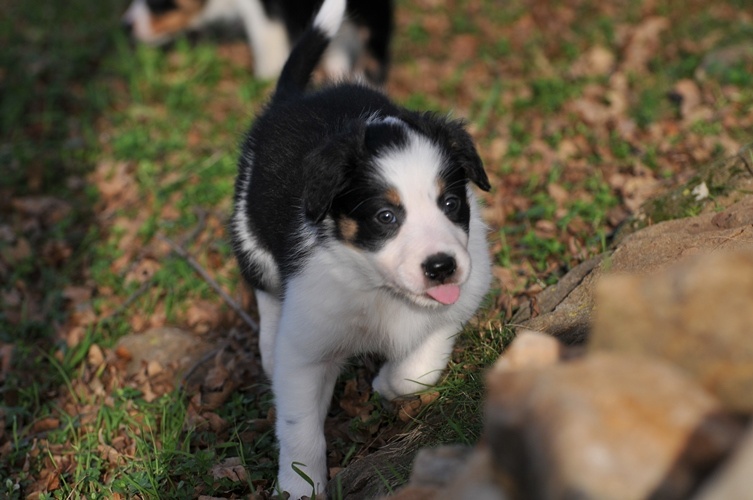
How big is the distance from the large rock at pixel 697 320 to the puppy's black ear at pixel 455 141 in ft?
4.68

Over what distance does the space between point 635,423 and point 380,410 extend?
6.70 ft

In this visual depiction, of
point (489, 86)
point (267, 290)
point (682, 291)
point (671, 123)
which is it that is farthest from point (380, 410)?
point (489, 86)

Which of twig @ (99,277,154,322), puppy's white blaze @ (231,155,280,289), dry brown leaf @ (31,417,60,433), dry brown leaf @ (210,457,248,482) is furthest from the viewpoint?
twig @ (99,277,154,322)

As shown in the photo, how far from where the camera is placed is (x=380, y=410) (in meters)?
3.48

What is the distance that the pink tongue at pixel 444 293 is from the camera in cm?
273

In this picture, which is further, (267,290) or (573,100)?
(573,100)

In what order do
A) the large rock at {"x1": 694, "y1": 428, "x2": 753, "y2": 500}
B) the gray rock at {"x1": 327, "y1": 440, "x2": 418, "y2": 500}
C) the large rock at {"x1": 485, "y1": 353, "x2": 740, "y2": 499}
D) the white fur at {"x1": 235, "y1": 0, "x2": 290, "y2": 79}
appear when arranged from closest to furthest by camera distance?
1. the large rock at {"x1": 694, "y1": 428, "x2": 753, "y2": 500}
2. the large rock at {"x1": 485, "y1": 353, "x2": 740, "y2": 499}
3. the gray rock at {"x1": 327, "y1": 440, "x2": 418, "y2": 500}
4. the white fur at {"x1": 235, "y1": 0, "x2": 290, "y2": 79}

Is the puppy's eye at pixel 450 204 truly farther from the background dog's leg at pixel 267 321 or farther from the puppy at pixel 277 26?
the puppy at pixel 277 26

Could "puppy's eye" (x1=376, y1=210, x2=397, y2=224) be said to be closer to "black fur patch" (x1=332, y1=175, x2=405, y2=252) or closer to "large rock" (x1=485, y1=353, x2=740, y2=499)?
"black fur patch" (x1=332, y1=175, x2=405, y2=252)

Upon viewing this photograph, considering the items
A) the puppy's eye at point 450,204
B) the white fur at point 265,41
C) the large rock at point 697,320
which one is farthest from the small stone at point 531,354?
the white fur at point 265,41

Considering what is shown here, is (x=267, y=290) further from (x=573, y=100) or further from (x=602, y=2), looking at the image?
(x=602, y=2)

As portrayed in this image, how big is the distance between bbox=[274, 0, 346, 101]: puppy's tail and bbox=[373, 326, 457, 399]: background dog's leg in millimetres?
1394

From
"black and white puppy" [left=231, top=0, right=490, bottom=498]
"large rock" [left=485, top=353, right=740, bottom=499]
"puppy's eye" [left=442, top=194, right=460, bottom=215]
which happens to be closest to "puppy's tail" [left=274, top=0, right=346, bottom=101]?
"black and white puppy" [left=231, top=0, right=490, bottom=498]

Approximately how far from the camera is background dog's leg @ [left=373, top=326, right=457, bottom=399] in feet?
10.9
